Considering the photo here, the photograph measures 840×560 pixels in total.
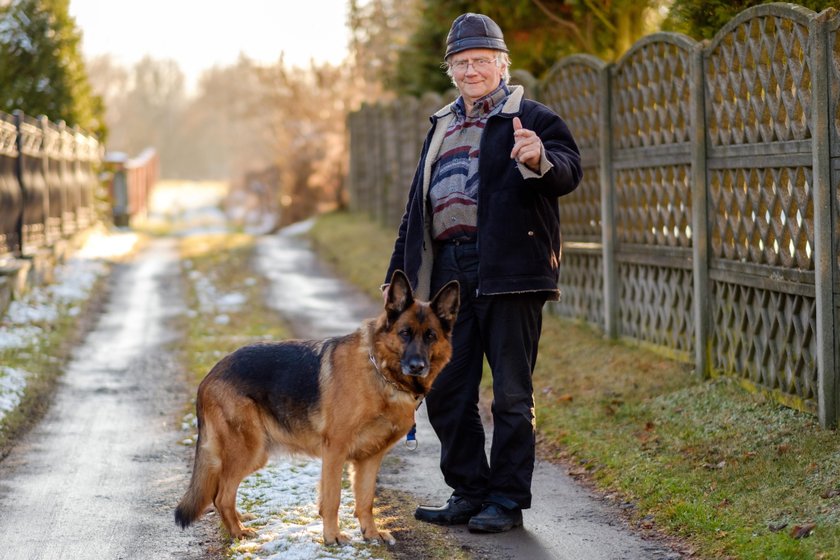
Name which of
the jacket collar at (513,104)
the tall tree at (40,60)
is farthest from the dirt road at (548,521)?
the tall tree at (40,60)

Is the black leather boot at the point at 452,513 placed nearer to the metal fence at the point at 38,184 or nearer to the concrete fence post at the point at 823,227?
the concrete fence post at the point at 823,227

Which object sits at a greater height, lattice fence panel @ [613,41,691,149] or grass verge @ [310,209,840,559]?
lattice fence panel @ [613,41,691,149]

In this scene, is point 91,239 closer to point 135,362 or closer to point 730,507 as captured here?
point 135,362

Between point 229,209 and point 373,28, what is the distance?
46.0 ft

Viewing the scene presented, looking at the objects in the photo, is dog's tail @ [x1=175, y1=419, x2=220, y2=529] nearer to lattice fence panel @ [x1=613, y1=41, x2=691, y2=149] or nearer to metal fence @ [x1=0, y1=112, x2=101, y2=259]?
lattice fence panel @ [x1=613, y1=41, x2=691, y2=149]

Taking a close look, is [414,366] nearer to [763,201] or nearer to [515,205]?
[515,205]

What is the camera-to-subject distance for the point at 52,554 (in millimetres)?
5113

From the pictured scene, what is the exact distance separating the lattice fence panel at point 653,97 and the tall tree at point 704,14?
0.29 m

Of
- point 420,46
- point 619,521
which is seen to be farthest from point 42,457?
point 420,46

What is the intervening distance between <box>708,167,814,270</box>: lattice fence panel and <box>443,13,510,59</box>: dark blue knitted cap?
226 cm

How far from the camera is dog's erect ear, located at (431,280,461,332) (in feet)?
16.6

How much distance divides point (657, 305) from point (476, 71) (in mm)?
4102

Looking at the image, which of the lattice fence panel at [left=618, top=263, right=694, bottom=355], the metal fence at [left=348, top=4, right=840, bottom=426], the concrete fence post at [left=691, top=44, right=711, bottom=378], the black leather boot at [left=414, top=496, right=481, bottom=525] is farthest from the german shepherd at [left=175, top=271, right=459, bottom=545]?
the lattice fence panel at [left=618, top=263, right=694, bottom=355]

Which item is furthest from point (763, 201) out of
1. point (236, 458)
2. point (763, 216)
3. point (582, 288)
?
point (582, 288)
